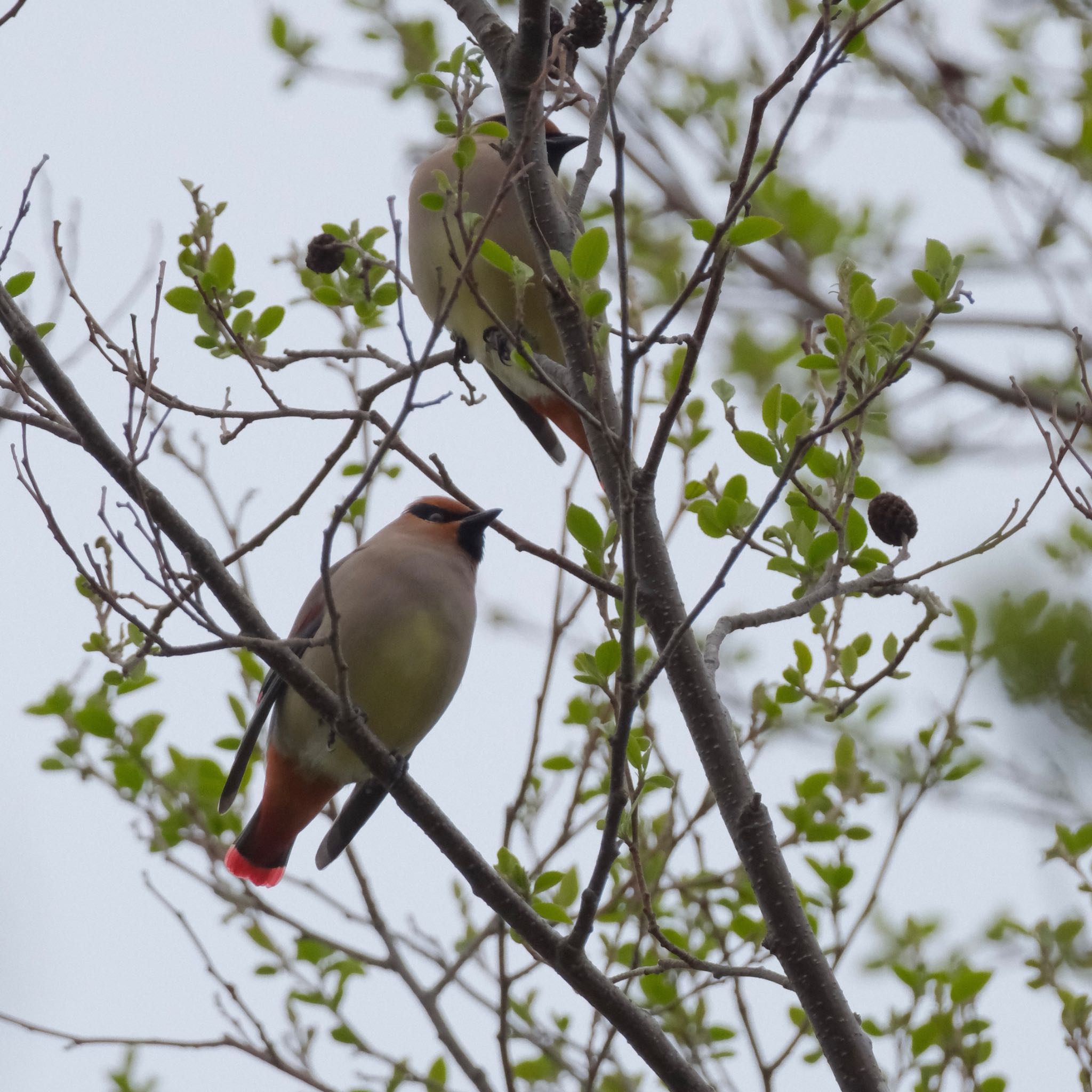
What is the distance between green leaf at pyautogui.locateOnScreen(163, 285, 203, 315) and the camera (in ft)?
11.1

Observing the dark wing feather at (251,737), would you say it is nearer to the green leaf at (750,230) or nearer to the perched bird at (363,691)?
the perched bird at (363,691)

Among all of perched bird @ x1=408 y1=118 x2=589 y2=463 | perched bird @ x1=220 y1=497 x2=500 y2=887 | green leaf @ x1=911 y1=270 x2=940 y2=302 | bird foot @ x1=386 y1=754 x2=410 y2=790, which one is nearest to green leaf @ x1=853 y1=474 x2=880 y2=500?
green leaf @ x1=911 y1=270 x2=940 y2=302

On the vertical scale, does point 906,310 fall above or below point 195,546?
above

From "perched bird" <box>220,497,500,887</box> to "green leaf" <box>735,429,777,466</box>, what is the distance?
5.00 ft

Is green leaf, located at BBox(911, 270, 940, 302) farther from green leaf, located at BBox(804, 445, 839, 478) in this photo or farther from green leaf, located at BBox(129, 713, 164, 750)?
green leaf, located at BBox(129, 713, 164, 750)

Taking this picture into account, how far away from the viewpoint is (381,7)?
→ 548 centimetres

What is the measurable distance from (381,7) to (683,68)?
1.13m

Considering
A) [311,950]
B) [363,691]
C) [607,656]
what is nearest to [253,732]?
[363,691]

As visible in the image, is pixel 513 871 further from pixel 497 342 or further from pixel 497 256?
pixel 497 342

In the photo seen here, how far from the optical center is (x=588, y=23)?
3357 mm

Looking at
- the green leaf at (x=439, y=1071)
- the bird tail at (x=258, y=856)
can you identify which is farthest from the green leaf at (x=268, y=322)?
the green leaf at (x=439, y=1071)

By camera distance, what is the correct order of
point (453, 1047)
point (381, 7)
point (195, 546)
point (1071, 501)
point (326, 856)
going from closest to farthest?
point (1071, 501) → point (195, 546) → point (453, 1047) → point (326, 856) → point (381, 7)

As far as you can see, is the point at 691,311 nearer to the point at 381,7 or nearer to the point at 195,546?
the point at 381,7

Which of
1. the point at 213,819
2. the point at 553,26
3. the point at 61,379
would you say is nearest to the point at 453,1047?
the point at 213,819
